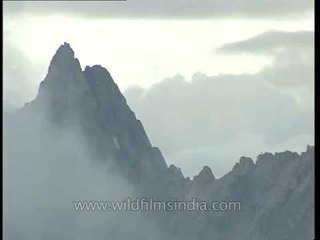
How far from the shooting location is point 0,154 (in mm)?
88438

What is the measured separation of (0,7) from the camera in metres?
89.6

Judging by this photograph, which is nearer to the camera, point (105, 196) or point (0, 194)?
point (0, 194)
